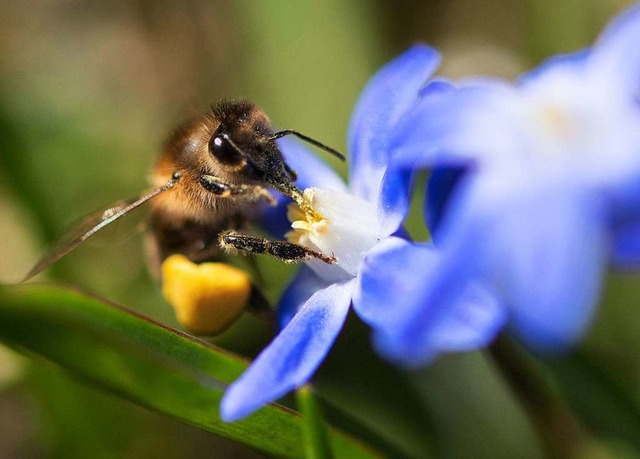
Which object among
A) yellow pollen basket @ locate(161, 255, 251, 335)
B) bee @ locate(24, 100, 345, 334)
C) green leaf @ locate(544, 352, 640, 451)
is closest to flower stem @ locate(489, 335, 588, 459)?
green leaf @ locate(544, 352, 640, 451)

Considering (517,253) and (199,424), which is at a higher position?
(517,253)

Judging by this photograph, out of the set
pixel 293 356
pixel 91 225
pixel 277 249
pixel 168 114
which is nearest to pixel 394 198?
pixel 277 249

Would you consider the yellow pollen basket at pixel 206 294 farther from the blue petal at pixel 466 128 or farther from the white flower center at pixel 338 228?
the blue petal at pixel 466 128

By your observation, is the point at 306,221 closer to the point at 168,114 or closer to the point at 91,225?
the point at 91,225

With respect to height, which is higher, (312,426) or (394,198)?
(394,198)

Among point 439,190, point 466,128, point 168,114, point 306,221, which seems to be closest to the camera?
point 466,128

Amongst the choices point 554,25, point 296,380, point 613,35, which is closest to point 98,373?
point 296,380

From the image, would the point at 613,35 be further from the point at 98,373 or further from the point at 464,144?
the point at 98,373
